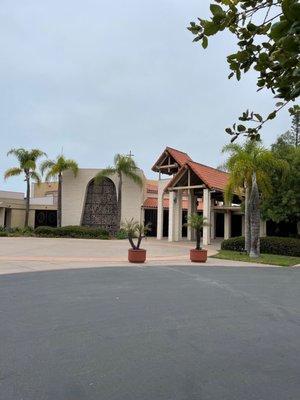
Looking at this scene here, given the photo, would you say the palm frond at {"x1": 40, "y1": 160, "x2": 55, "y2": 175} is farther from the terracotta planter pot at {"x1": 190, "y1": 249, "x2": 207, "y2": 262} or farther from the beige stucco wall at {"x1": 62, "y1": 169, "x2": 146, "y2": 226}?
the terracotta planter pot at {"x1": 190, "y1": 249, "x2": 207, "y2": 262}

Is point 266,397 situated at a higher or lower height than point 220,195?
lower

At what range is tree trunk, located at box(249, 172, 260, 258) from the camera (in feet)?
75.5

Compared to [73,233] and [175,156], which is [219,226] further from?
[73,233]

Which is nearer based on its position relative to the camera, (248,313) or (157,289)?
(248,313)

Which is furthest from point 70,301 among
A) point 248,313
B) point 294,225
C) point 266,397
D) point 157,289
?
point 294,225

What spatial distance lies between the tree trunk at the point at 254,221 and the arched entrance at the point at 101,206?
62.4ft

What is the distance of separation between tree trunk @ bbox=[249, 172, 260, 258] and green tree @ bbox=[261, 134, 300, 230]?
3.16 meters

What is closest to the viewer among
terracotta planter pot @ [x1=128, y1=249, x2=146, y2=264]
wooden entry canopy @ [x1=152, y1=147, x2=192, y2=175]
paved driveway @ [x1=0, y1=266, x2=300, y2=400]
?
paved driveway @ [x1=0, y1=266, x2=300, y2=400]

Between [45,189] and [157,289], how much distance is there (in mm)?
50082

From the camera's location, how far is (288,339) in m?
6.89

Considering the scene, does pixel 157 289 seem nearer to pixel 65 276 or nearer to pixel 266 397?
pixel 65 276

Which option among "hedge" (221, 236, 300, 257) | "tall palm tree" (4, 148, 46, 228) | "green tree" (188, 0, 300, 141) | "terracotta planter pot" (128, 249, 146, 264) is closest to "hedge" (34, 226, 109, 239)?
"tall palm tree" (4, 148, 46, 228)

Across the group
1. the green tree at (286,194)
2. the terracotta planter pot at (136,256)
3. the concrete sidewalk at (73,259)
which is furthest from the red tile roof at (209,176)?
the terracotta planter pot at (136,256)

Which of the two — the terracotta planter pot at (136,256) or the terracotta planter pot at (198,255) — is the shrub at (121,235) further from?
the terracotta planter pot at (136,256)
